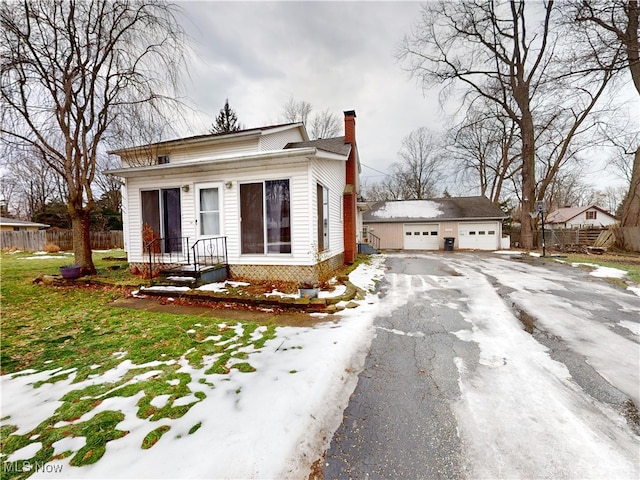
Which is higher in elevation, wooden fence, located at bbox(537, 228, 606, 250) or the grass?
wooden fence, located at bbox(537, 228, 606, 250)

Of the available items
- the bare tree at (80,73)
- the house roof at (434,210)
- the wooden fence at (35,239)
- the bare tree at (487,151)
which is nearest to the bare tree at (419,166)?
the bare tree at (487,151)

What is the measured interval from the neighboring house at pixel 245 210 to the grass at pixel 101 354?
240 cm

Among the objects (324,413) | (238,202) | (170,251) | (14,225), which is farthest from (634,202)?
(14,225)

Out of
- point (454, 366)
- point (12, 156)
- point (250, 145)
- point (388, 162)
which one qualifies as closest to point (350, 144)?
point (250, 145)

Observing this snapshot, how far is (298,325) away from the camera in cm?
466

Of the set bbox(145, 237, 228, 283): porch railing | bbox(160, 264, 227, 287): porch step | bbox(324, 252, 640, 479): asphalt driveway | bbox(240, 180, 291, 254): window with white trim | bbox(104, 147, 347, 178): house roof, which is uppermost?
bbox(104, 147, 347, 178): house roof

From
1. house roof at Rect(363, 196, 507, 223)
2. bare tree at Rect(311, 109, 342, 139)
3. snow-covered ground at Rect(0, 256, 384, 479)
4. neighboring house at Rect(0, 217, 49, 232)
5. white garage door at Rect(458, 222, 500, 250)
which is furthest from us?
bare tree at Rect(311, 109, 342, 139)

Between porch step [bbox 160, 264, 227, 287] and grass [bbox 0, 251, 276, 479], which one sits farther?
porch step [bbox 160, 264, 227, 287]

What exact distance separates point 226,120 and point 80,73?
2437 centimetres

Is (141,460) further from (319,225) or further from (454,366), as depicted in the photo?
(319,225)

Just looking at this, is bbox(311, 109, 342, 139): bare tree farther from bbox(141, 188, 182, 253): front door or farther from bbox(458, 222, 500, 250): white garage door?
bbox(141, 188, 182, 253): front door

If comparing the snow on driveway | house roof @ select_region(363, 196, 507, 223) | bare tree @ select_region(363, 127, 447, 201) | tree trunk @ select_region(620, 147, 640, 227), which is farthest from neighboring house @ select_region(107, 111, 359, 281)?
bare tree @ select_region(363, 127, 447, 201)

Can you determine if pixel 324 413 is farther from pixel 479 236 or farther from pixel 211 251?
pixel 479 236

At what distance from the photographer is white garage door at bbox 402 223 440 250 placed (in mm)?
20984
